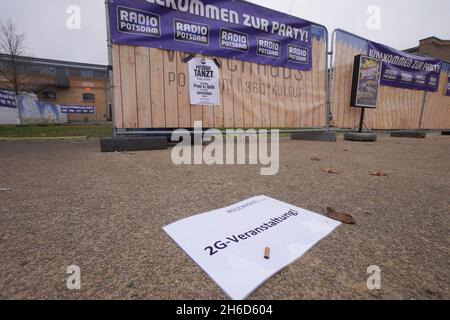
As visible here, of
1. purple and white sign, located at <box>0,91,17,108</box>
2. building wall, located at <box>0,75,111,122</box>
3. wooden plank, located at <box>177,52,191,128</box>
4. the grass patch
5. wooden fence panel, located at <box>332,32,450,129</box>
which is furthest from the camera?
building wall, located at <box>0,75,111,122</box>

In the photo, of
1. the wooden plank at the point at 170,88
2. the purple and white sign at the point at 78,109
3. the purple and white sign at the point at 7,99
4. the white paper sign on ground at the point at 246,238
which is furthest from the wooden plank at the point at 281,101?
the purple and white sign at the point at 78,109

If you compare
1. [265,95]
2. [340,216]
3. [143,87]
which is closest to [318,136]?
[265,95]

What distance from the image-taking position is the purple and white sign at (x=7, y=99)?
16712 mm

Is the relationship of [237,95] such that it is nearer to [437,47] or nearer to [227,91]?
[227,91]

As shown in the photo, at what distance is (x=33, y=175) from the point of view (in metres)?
1.79

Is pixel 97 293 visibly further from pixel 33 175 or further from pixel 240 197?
pixel 33 175

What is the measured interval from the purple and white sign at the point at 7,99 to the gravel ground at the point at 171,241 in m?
21.5

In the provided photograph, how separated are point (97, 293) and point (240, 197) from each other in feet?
2.93

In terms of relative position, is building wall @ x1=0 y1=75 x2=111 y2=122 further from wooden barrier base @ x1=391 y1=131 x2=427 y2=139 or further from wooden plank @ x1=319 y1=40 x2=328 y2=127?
wooden barrier base @ x1=391 y1=131 x2=427 y2=139

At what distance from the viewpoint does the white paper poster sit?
10.9ft

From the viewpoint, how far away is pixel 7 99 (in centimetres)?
1739

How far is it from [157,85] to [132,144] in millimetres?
894

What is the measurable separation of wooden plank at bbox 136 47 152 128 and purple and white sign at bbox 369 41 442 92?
492 centimetres

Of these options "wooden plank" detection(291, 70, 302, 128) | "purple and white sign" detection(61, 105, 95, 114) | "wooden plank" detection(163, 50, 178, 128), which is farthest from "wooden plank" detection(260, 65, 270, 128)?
"purple and white sign" detection(61, 105, 95, 114)
